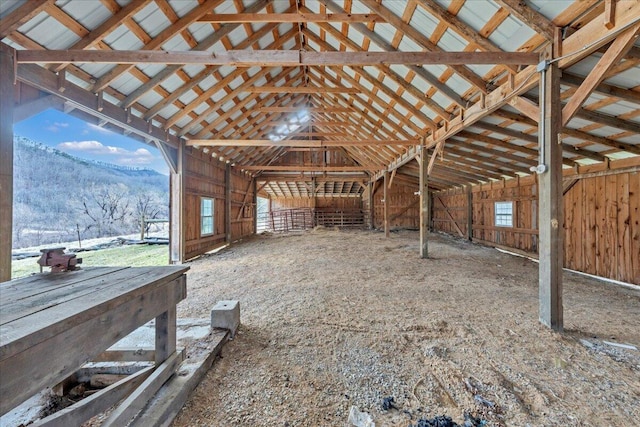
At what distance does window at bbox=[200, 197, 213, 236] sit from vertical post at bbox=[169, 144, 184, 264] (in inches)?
51.6

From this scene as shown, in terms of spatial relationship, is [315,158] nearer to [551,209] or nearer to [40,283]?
[551,209]

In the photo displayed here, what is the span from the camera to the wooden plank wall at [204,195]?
7129mm

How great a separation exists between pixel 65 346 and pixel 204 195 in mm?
7669

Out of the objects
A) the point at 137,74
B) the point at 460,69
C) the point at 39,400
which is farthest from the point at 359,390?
the point at 137,74

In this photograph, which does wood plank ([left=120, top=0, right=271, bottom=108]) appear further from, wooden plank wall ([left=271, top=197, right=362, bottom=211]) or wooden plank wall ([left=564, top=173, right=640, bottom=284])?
wooden plank wall ([left=271, top=197, right=362, bottom=211])

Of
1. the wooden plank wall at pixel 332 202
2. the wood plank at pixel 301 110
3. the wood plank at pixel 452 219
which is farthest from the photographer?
the wooden plank wall at pixel 332 202

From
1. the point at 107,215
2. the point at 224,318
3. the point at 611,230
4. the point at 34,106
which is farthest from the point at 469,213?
the point at 107,215

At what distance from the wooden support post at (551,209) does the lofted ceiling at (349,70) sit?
391 millimetres

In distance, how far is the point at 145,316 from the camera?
151 cm

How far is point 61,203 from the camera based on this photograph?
2200 cm

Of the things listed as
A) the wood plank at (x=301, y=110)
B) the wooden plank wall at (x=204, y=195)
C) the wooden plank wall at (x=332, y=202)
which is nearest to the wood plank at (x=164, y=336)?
the wooden plank wall at (x=204, y=195)

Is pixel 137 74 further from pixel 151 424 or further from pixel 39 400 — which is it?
pixel 151 424

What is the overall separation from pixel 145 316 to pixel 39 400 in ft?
3.83

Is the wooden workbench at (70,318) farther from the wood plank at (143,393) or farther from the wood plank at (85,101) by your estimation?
the wood plank at (85,101)
